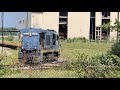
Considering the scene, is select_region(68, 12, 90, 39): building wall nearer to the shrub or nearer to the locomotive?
the locomotive

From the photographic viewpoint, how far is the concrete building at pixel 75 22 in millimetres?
68300

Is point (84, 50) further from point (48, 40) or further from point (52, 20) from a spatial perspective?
point (52, 20)

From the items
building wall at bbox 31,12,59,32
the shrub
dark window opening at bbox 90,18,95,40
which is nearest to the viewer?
the shrub

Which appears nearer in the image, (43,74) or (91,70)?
(91,70)

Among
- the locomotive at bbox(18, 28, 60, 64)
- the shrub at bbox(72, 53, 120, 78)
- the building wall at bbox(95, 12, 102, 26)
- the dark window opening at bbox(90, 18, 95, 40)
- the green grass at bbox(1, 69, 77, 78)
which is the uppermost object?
the building wall at bbox(95, 12, 102, 26)

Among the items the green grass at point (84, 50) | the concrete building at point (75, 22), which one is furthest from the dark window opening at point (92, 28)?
the green grass at point (84, 50)

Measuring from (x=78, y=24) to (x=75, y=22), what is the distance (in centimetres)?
87

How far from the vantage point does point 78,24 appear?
6981cm

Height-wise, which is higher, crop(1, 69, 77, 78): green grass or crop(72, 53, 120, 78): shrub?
crop(72, 53, 120, 78): shrub

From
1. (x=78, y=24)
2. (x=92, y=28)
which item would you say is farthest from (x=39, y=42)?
(x=92, y=28)

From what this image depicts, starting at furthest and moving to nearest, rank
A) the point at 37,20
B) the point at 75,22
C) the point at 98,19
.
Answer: the point at 98,19 → the point at 75,22 → the point at 37,20

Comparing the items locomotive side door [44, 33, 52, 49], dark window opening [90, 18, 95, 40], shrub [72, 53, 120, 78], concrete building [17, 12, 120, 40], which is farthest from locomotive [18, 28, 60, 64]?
dark window opening [90, 18, 95, 40]

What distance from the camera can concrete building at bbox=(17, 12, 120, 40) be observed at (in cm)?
6830
